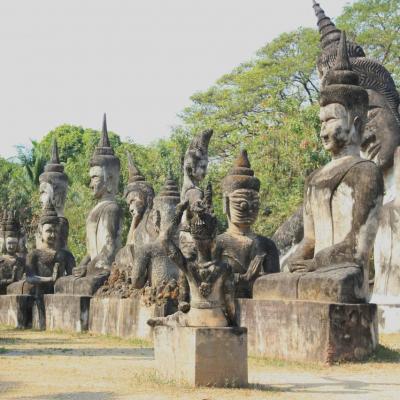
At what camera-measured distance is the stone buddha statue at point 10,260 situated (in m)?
17.8

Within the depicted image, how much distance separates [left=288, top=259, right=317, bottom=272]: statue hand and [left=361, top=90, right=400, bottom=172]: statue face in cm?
453

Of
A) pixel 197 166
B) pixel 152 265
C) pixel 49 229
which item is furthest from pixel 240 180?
pixel 49 229

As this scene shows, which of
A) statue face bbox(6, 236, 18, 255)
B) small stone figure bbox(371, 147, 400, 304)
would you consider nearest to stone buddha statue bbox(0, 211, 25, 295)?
statue face bbox(6, 236, 18, 255)

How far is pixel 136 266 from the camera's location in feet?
42.6

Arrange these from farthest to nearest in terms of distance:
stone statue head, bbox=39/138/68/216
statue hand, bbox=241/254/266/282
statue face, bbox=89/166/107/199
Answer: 1. stone statue head, bbox=39/138/68/216
2. statue face, bbox=89/166/107/199
3. statue hand, bbox=241/254/266/282

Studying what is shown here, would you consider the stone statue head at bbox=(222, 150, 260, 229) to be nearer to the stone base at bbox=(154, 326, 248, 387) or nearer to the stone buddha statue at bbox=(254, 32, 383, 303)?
the stone buddha statue at bbox=(254, 32, 383, 303)

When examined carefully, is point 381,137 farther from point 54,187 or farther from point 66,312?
point 54,187

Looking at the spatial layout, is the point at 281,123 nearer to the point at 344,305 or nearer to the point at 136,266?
the point at 136,266

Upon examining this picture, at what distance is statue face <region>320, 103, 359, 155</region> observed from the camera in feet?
33.6

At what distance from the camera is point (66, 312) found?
15.2m

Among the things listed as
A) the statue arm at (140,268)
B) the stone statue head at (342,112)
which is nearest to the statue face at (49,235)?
the statue arm at (140,268)

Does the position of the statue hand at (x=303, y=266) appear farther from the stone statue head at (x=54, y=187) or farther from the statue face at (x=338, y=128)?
the stone statue head at (x=54, y=187)

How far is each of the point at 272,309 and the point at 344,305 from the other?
1039mm

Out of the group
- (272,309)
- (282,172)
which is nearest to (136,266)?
(272,309)
